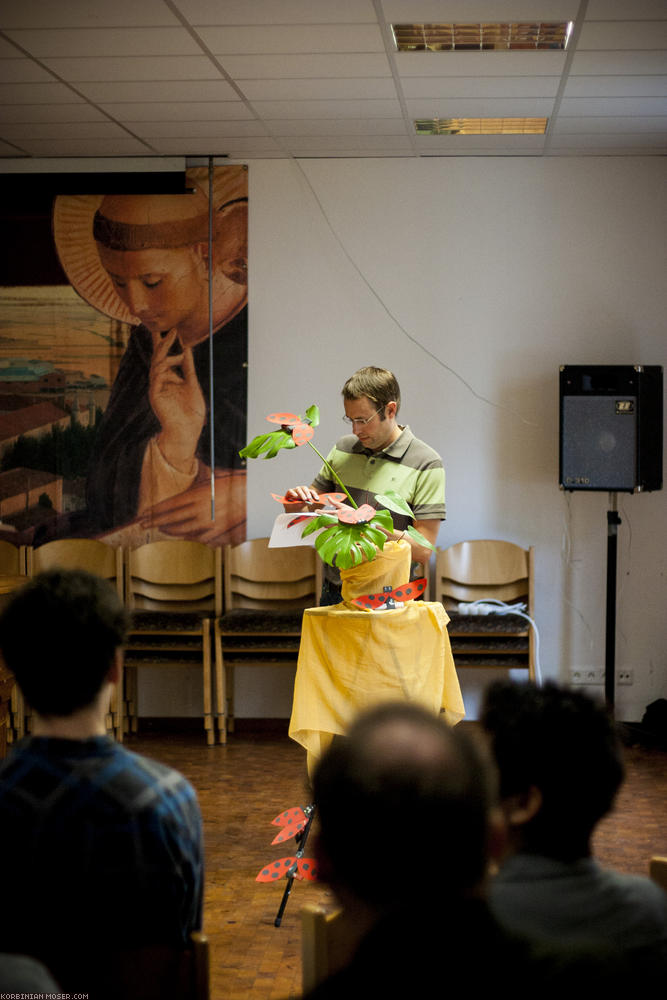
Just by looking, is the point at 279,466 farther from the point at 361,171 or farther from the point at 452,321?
the point at 361,171

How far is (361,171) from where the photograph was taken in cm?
573

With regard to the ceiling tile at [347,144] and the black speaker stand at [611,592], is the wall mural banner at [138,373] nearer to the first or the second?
the ceiling tile at [347,144]

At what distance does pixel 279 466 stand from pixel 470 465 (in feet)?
3.58

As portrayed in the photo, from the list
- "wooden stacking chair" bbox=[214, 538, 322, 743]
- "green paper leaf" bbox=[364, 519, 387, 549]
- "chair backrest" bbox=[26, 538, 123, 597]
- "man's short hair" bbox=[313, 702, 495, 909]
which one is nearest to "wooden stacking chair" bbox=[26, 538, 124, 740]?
"chair backrest" bbox=[26, 538, 123, 597]

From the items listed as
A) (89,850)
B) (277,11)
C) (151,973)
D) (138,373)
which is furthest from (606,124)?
(151,973)

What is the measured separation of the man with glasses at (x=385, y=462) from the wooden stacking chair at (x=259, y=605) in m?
2.08

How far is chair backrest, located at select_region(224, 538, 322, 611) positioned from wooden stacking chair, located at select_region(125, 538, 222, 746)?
0.35 feet

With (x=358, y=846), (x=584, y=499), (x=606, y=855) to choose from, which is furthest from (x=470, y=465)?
(x=358, y=846)

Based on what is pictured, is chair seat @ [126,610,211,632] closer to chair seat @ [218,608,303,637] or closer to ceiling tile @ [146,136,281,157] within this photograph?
chair seat @ [218,608,303,637]

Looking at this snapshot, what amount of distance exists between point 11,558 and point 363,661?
3411mm

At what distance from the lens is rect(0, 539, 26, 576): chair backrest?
5605 mm

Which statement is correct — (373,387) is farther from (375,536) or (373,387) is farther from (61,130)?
(61,130)

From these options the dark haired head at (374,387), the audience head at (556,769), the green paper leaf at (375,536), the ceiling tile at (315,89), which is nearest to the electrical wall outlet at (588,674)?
the dark haired head at (374,387)

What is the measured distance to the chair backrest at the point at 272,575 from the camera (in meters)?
5.64
